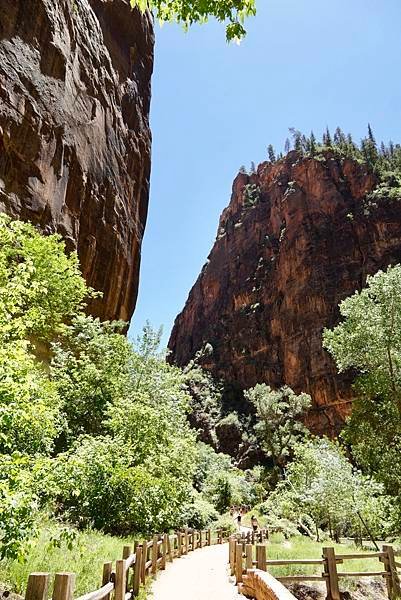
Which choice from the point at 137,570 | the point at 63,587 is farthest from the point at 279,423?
the point at 63,587

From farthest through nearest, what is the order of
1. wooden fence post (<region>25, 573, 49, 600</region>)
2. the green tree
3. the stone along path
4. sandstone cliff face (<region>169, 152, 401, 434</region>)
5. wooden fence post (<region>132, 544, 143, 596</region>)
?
sandstone cliff face (<region>169, 152, 401, 434</region>)
the green tree
the stone along path
wooden fence post (<region>132, 544, 143, 596</region>)
wooden fence post (<region>25, 573, 49, 600</region>)

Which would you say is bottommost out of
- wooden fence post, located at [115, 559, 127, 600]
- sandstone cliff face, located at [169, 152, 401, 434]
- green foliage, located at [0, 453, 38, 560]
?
wooden fence post, located at [115, 559, 127, 600]

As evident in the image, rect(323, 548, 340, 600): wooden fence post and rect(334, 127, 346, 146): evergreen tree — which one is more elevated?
rect(334, 127, 346, 146): evergreen tree

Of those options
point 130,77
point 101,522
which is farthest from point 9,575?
point 130,77

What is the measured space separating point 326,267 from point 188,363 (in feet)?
135

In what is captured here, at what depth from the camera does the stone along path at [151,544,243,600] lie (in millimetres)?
9914

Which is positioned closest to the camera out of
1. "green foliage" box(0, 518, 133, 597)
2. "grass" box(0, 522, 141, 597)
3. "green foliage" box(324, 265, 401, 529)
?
"green foliage" box(0, 518, 133, 597)

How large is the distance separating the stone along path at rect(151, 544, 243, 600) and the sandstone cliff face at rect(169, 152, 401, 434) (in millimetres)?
55160

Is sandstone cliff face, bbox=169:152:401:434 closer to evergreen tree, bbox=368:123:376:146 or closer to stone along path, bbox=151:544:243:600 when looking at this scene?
evergreen tree, bbox=368:123:376:146

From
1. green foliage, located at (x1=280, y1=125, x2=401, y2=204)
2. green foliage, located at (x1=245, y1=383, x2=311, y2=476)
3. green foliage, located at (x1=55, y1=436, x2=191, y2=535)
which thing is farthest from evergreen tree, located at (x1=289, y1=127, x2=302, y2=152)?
green foliage, located at (x1=55, y1=436, x2=191, y2=535)

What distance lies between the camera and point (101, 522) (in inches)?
532

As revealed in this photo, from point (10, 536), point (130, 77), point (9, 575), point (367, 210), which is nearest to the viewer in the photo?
point (10, 536)

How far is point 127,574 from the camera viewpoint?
8375 millimetres

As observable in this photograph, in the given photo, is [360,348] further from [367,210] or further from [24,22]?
[367,210]
